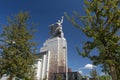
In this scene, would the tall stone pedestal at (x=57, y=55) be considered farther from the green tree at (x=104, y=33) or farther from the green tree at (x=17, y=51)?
the green tree at (x=104, y=33)

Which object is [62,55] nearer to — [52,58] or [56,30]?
[52,58]

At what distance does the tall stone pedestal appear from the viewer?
1506 inches

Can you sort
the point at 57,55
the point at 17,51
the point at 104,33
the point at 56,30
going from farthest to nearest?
the point at 56,30, the point at 57,55, the point at 17,51, the point at 104,33

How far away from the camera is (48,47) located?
42281mm


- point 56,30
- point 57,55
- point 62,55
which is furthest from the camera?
point 56,30

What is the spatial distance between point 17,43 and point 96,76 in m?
19.8

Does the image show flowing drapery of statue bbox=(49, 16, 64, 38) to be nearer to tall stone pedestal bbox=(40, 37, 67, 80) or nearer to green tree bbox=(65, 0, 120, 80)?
tall stone pedestal bbox=(40, 37, 67, 80)

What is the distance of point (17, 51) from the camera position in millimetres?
18422

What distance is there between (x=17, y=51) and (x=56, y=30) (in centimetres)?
2615

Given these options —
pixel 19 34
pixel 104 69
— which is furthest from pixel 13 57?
pixel 104 69

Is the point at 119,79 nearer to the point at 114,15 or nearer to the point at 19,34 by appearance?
the point at 114,15

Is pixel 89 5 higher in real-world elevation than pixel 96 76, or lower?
higher

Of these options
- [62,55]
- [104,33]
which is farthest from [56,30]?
[104,33]

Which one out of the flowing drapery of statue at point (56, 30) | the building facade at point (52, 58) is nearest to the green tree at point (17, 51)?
the building facade at point (52, 58)
